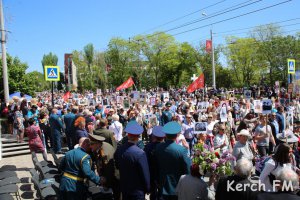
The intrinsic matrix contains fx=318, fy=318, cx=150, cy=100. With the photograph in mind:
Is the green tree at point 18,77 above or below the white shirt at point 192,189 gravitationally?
above

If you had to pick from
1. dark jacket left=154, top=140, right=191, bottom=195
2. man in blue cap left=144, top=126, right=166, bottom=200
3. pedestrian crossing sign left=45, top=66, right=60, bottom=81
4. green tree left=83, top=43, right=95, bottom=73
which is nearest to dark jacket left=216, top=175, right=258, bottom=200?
dark jacket left=154, top=140, right=191, bottom=195

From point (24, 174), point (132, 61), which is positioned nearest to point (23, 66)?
point (24, 174)

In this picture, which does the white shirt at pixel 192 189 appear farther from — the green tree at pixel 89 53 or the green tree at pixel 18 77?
the green tree at pixel 89 53

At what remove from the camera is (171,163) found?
4785 mm

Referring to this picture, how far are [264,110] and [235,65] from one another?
42.0 m

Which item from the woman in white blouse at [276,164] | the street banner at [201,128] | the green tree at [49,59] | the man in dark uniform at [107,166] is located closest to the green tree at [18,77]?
the street banner at [201,128]

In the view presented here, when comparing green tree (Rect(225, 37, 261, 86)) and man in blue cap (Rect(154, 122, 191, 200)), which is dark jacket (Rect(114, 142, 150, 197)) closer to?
man in blue cap (Rect(154, 122, 191, 200))

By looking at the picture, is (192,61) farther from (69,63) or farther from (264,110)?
(264,110)

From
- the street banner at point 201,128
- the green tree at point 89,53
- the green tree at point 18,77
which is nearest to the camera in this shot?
the street banner at point 201,128

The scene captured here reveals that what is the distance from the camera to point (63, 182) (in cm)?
500

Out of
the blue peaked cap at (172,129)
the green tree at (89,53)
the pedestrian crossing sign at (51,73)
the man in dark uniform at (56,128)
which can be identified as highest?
the green tree at (89,53)

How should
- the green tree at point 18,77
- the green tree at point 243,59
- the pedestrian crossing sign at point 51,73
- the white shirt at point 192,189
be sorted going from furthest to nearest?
1. the green tree at point 243,59
2. the green tree at point 18,77
3. the pedestrian crossing sign at point 51,73
4. the white shirt at point 192,189

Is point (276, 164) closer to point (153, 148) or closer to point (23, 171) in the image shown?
point (153, 148)

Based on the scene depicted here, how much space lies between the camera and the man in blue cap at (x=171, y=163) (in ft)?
15.6
